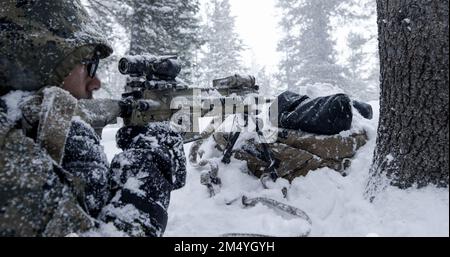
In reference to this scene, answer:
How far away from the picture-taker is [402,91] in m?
2.41

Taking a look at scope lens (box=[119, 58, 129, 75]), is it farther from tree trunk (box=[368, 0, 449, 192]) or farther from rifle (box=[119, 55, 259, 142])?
tree trunk (box=[368, 0, 449, 192])

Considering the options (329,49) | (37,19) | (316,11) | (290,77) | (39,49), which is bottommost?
(290,77)

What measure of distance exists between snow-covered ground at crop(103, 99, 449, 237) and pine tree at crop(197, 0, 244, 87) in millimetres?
24439

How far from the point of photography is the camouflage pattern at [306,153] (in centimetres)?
399

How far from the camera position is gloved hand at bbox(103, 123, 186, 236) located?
1.65 meters

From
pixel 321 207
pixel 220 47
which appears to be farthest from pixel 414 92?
pixel 220 47

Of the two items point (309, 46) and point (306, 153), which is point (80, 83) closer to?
point (306, 153)

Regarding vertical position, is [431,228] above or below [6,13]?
below

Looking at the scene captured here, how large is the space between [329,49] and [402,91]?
25649mm

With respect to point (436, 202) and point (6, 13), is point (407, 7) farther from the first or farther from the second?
point (6, 13)

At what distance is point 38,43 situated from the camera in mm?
1662

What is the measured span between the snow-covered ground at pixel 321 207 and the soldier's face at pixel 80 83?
1.66 meters

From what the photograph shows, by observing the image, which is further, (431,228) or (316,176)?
(316,176)
